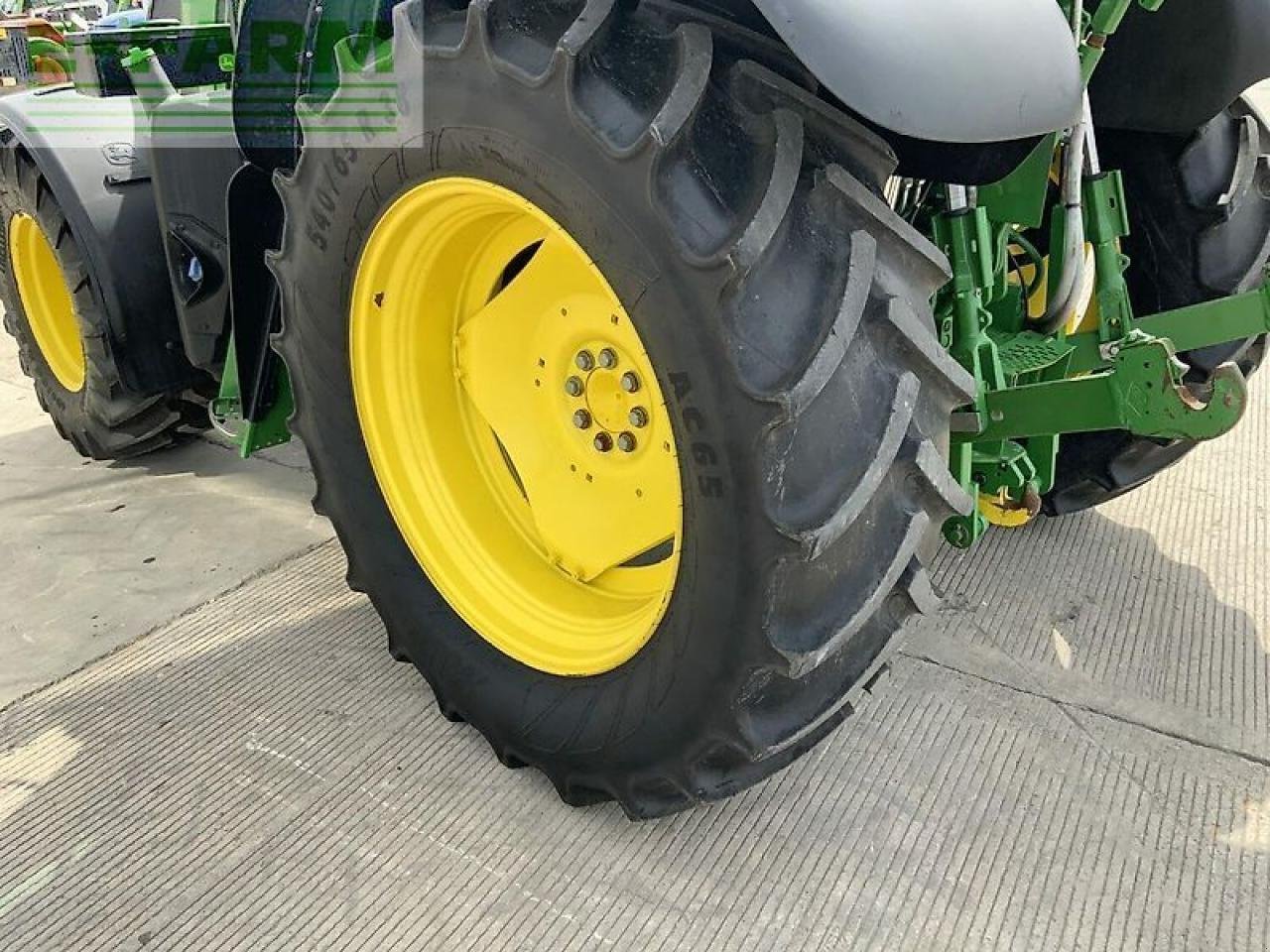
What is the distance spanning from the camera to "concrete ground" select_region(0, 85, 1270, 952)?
5.82 ft

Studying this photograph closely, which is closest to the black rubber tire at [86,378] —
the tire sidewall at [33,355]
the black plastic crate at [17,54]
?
the tire sidewall at [33,355]

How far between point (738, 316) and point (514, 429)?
84cm

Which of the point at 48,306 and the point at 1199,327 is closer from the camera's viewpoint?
the point at 1199,327

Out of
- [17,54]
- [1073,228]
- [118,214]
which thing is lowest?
[17,54]

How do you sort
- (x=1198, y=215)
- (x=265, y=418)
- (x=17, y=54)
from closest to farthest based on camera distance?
(x=1198, y=215)
(x=265, y=418)
(x=17, y=54)

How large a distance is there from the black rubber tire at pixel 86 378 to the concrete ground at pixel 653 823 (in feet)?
1.99

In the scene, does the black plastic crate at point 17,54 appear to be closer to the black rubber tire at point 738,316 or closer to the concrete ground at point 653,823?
the concrete ground at point 653,823

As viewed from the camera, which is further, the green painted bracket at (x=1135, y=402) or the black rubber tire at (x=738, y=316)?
the green painted bracket at (x=1135, y=402)

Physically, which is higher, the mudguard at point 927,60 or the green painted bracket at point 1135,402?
the mudguard at point 927,60

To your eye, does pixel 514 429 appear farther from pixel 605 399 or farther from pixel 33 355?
pixel 33 355

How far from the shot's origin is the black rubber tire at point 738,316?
1383mm

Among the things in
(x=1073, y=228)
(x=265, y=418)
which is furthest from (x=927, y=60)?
(x=265, y=418)

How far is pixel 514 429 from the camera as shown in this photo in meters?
2.12

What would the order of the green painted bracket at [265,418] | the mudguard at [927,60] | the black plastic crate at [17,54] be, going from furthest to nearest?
1. the black plastic crate at [17,54]
2. the green painted bracket at [265,418]
3. the mudguard at [927,60]
